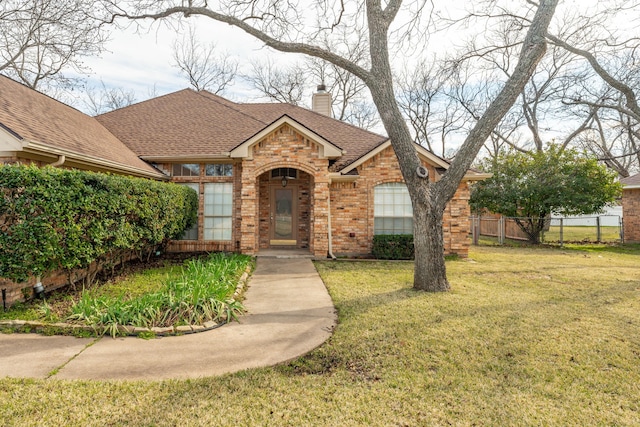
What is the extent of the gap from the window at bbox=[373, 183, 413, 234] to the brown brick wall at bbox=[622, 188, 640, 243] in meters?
15.2

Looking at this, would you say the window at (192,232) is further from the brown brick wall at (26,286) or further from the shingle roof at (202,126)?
the brown brick wall at (26,286)

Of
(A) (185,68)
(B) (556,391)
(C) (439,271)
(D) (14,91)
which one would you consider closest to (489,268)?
(C) (439,271)

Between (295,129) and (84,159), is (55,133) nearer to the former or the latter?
(84,159)

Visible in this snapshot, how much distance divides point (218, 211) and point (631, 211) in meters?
21.9

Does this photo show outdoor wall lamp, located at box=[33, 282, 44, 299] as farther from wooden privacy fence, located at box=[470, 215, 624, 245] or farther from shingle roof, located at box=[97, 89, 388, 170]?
wooden privacy fence, located at box=[470, 215, 624, 245]

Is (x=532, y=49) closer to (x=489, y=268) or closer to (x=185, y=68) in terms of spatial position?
(x=489, y=268)

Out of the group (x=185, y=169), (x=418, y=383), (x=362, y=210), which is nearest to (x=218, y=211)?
(x=185, y=169)

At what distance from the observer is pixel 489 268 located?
9344mm

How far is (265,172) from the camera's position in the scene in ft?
38.1

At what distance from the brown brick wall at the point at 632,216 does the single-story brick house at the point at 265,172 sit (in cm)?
1329

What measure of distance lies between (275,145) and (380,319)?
285 inches

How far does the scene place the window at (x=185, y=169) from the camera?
11.5 m

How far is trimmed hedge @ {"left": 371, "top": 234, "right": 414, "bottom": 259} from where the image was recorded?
10.7m

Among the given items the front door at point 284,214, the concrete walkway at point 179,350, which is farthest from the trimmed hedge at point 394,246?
the concrete walkway at point 179,350
